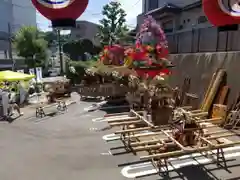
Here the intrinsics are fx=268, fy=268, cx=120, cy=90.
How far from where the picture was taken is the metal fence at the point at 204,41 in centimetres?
1242

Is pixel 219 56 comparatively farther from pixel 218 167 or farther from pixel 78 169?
pixel 78 169

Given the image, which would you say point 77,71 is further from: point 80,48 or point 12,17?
point 12,17

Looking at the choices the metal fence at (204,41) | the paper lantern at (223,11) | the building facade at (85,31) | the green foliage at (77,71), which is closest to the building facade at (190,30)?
the metal fence at (204,41)

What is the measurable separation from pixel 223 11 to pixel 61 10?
155 inches

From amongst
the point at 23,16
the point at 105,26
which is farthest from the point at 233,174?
the point at 23,16

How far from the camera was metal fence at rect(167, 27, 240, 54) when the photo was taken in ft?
40.8

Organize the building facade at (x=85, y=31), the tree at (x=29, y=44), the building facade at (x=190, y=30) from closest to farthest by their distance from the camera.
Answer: the building facade at (x=190, y=30)
the tree at (x=29, y=44)
the building facade at (x=85, y=31)

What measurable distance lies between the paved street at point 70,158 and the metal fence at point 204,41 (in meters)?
5.84

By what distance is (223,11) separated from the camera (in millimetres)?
6395

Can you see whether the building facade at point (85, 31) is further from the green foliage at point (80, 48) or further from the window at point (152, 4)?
the window at point (152, 4)

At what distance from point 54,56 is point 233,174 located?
50046 mm

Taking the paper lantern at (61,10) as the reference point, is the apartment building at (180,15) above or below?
above

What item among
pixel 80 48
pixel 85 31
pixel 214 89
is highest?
pixel 85 31

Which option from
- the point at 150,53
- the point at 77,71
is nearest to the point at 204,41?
the point at 150,53
